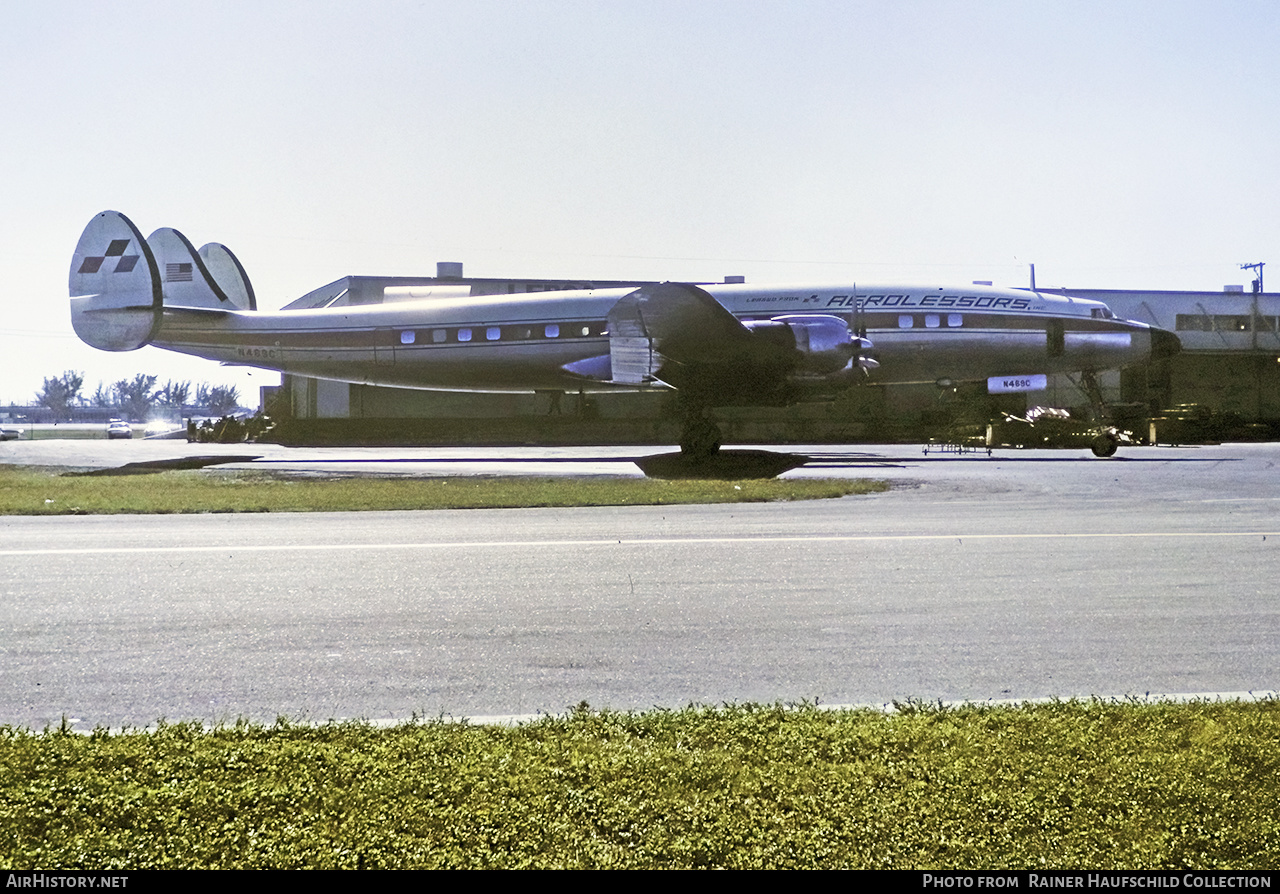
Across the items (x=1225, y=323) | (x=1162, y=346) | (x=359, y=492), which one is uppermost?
(x=1225, y=323)

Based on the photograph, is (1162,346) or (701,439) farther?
(1162,346)

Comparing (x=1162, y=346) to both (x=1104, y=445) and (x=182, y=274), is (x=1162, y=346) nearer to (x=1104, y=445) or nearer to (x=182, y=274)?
(x=1104, y=445)

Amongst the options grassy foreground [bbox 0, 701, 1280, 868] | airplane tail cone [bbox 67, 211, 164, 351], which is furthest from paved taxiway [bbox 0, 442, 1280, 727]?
airplane tail cone [bbox 67, 211, 164, 351]

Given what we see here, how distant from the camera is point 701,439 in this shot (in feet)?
85.3

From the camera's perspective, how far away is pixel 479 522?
1334 cm

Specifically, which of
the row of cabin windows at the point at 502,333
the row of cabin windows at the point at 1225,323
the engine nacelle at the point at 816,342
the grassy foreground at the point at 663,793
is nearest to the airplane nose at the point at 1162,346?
the engine nacelle at the point at 816,342

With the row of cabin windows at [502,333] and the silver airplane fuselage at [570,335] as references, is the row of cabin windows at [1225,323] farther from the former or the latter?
the row of cabin windows at [502,333]

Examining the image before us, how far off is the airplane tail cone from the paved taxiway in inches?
863

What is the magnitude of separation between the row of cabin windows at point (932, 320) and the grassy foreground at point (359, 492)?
13.9m

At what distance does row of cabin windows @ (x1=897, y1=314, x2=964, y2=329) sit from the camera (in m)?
32.0

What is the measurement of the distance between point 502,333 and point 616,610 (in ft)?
89.7

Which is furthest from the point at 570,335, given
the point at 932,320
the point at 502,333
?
the point at 932,320
